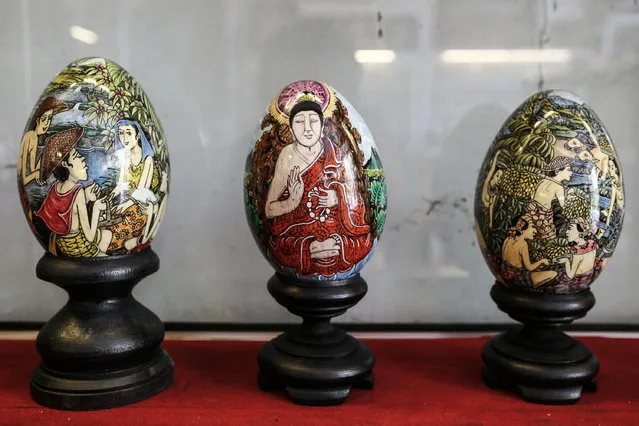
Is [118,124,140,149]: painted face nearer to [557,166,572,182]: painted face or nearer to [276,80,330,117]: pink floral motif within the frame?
[276,80,330,117]: pink floral motif

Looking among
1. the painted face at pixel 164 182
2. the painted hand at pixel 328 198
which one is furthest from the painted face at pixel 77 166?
the painted hand at pixel 328 198

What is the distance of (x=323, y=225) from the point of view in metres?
1.00

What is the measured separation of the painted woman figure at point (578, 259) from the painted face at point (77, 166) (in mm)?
783

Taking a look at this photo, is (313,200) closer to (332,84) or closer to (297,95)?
(297,95)

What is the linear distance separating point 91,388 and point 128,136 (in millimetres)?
413

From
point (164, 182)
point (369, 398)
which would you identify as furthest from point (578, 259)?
point (164, 182)

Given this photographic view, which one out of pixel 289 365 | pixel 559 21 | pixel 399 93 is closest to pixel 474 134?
pixel 399 93

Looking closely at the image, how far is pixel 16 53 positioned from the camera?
134 centimetres

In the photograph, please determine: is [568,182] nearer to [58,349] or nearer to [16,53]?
[58,349]

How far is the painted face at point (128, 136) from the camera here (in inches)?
39.1

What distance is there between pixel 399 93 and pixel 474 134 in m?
0.19

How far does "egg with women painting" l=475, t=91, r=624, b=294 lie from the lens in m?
1.00

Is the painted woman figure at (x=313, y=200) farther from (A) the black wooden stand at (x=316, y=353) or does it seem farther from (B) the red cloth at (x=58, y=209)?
(B) the red cloth at (x=58, y=209)

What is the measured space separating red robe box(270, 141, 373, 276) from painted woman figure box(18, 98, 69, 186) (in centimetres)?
A: 39
